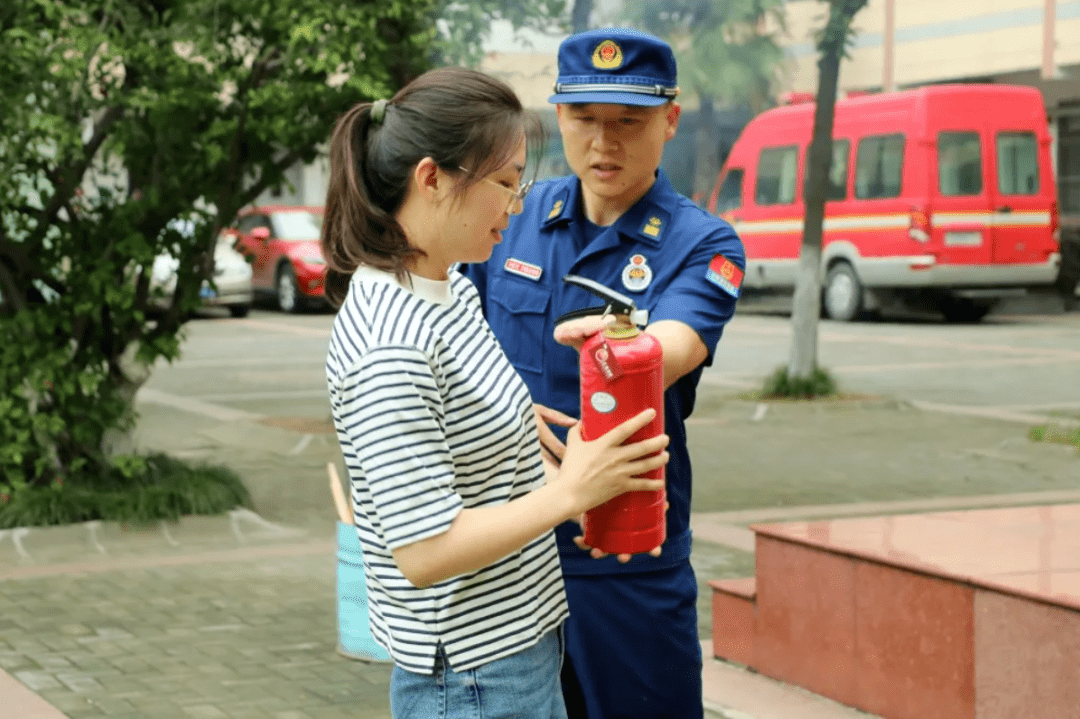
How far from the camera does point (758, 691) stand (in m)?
5.28

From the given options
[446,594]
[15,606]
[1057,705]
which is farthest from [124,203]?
[446,594]

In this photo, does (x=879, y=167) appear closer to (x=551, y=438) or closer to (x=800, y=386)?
(x=800, y=386)

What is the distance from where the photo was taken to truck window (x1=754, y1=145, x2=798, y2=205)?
76.4 ft

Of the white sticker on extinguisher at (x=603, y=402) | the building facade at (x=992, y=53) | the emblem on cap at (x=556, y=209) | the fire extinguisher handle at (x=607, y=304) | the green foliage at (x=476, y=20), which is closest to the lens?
the white sticker on extinguisher at (x=603, y=402)

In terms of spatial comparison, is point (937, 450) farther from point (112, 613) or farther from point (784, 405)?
point (112, 613)

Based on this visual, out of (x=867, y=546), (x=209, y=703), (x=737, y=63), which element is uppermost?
(x=737, y=63)

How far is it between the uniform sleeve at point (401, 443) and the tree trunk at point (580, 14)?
32.5 ft

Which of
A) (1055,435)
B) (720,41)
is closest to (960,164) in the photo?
(720,41)

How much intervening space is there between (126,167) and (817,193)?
25.4ft

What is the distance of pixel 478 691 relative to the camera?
2436mm

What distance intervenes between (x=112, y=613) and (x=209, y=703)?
4.51 ft

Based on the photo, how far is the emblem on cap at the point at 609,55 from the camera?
3049mm

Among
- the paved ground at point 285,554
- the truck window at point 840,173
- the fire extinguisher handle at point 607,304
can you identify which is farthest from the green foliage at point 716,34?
the fire extinguisher handle at point 607,304

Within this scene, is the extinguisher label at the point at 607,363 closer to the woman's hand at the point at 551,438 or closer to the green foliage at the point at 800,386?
the woman's hand at the point at 551,438
